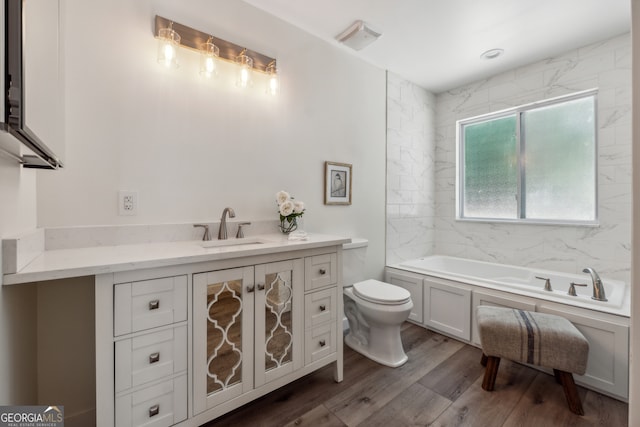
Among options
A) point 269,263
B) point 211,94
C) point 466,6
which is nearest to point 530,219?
point 466,6

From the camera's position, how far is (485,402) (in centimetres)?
157

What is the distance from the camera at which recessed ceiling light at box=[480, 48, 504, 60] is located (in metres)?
2.44

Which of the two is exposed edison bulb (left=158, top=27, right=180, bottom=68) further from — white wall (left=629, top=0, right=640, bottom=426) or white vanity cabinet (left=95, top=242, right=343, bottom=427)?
white wall (left=629, top=0, right=640, bottom=426)

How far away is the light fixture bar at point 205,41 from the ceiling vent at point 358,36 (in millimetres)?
714

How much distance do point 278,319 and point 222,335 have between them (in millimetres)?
301

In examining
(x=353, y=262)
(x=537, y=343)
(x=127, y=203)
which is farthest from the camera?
(x=353, y=262)

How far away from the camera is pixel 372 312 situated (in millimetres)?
1934

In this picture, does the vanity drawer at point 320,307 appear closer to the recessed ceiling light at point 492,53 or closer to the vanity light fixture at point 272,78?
the vanity light fixture at point 272,78

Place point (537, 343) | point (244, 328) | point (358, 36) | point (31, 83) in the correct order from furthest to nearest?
point (358, 36) < point (537, 343) < point (244, 328) < point (31, 83)

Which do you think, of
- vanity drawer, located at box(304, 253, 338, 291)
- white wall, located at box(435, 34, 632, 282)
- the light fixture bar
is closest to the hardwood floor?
vanity drawer, located at box(304, 253, 338, 291)

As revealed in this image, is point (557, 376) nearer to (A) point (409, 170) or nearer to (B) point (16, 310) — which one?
(A) point (409, 170)

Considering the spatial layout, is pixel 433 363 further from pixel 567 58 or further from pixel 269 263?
pixel 567 58

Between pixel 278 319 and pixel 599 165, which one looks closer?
pixel 278 319

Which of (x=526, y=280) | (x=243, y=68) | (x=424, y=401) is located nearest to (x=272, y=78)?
(x=243, y=68)
